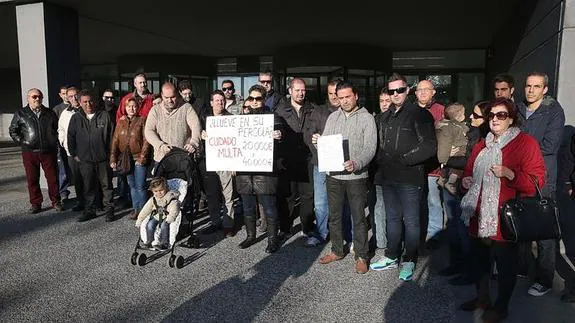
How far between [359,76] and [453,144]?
38.2 ft

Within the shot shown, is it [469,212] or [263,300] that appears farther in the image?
[263,300]

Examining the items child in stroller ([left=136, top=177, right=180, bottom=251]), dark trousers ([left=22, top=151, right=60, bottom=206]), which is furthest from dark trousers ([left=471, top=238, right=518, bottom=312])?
dark trousers ([left=22, top=151, right=60, bottom=206])

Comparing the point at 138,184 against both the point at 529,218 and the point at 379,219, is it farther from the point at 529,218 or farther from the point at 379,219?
the point at 529,218

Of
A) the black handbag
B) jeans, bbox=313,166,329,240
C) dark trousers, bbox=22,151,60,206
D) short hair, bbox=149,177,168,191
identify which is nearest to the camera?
the black handbag

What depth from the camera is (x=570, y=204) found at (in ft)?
15.1

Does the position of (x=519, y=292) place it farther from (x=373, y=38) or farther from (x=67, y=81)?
(x=373, y=38)

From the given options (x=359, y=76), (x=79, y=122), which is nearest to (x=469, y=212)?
(x=79, y=122)

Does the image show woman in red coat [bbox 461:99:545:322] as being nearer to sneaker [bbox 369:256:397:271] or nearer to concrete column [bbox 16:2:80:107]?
sneaker [bbox 369:256:397:271]

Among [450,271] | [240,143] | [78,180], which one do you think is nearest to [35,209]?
[78,180]

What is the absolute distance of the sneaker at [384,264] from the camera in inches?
171

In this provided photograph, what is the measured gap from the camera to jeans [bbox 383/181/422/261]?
13.1 feet

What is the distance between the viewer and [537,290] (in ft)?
12.4

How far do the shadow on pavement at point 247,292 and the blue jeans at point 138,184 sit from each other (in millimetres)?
2061

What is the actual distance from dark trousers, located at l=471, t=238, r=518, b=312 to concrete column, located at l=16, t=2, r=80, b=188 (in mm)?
8099
